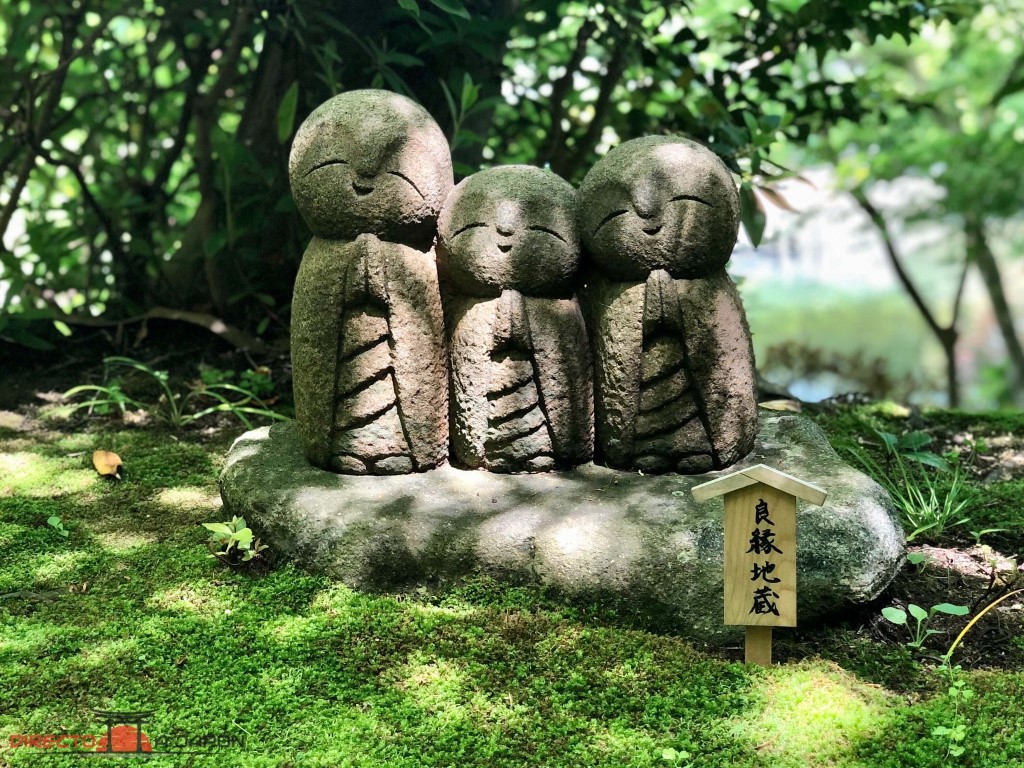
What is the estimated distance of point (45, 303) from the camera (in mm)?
5199

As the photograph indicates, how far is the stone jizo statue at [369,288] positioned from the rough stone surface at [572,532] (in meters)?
0.19

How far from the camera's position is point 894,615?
2.67 meters

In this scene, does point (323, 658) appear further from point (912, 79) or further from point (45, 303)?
point (912, 79)

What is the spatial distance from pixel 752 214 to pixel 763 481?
208 centimetres

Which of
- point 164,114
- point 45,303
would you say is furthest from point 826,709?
point 164,114

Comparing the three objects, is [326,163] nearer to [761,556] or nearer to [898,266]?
[761,556]

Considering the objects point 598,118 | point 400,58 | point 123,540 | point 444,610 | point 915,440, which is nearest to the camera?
point 444,610

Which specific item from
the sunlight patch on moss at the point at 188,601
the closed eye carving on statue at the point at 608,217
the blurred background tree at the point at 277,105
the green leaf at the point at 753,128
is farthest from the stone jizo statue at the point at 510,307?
the blurred background tree at the point at 277,105

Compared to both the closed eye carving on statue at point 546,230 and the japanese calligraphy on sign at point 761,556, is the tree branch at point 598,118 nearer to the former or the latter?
the closed eye carving on statue at point 546,230

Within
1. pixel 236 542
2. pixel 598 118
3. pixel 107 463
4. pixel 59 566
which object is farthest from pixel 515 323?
pixel 598 118

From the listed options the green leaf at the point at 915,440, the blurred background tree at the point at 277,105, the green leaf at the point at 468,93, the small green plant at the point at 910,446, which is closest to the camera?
the small green plant at the point at 910,446

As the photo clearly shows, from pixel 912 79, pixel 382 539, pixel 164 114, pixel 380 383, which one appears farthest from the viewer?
pixel 912 79

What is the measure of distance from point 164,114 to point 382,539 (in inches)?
162

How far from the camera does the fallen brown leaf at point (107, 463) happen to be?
3.77 metres
